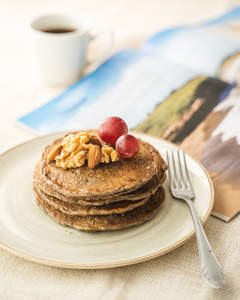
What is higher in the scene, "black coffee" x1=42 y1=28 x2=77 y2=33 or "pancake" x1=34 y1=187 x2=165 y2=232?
"black coffee" x1=42 y1=28 x2=77 y2=33

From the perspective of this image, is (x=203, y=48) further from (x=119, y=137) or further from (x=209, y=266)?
(x=209, y=266)

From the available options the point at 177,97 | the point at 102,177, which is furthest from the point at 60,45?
the point at 102,177

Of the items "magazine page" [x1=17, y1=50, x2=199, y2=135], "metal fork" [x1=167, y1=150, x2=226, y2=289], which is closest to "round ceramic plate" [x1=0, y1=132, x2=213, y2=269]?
"metal fork" [x1=167, y1=150, x2=226, y2=289]

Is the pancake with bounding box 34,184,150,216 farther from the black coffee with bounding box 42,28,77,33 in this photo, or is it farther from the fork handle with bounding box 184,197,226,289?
the black coffee with bounding box 42,28,77,33

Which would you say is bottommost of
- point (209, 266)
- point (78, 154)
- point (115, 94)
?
point (115, 94)

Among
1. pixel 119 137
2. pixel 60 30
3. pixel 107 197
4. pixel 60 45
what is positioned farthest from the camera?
pixel 60 30

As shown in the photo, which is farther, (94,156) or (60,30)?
(60,30)

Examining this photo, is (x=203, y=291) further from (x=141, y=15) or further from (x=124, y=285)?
(x=141, y=15)
